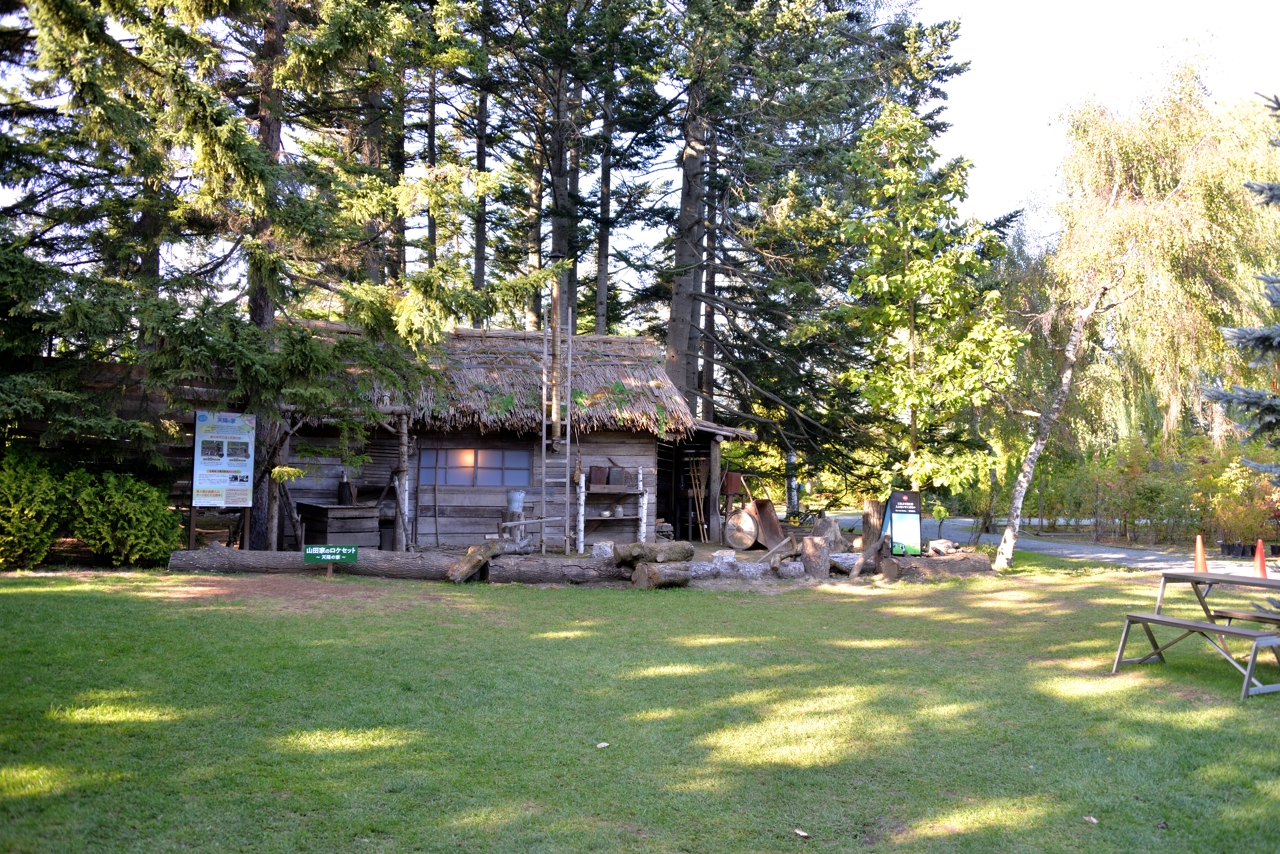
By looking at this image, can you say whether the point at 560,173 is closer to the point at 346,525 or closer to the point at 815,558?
the point at 346,525

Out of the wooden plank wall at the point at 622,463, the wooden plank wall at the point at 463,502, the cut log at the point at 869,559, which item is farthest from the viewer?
the wooden plank wall at the point at 622,463

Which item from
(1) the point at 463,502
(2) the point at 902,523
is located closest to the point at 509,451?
(1) the point at 463,502

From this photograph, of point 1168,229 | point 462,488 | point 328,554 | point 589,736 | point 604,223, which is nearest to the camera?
point 589,736

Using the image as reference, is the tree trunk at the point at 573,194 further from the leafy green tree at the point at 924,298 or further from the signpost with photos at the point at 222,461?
the signpost with photos at the point at 222,461

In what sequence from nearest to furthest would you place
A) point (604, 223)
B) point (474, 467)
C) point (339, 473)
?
point (339, 473) → point (474, 467) → point (604, 223)

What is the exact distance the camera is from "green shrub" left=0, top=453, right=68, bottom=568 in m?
10.5

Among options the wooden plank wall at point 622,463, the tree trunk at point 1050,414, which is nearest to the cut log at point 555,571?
the wooden plank wall at point 622,463

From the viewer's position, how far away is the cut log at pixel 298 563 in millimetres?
11469

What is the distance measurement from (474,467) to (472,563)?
478 centimetres

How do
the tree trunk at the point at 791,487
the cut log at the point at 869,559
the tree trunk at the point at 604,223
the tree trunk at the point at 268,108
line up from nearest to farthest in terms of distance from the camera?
the tree trunk at the point at 268,108
the cut log at the point at 869,559
the tree trunk at the point at 604,223
the tree trunk at the point at 791,487

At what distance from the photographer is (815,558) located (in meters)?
14.5

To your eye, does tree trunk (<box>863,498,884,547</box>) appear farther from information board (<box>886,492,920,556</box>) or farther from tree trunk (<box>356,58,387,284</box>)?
tree trunk (<box>356,58,387,284</box>)

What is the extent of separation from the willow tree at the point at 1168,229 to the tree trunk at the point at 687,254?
8429mm

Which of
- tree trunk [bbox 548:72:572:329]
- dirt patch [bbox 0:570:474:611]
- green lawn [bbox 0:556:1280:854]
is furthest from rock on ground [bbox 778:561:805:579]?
tree trunk [bbox 548:72:572:329]
